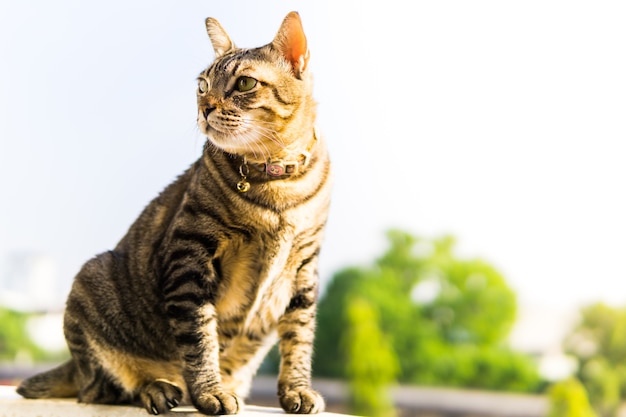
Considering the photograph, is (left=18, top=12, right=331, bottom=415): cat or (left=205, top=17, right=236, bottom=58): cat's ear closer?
(left=18, top=12, right=331, bottom=415): cat

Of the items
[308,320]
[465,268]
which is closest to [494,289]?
[465,268]

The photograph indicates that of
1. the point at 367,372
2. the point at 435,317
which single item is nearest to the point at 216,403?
the point at 367,372

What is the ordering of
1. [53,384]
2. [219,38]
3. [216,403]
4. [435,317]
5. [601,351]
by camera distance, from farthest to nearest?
[435,317], [601,351], [53,384], [219,38], [216,403]

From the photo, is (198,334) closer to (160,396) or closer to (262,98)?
(160,396)

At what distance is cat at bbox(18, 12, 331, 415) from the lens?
1600mm

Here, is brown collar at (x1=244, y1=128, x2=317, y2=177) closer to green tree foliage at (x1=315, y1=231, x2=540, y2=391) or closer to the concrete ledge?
the concrete ledge

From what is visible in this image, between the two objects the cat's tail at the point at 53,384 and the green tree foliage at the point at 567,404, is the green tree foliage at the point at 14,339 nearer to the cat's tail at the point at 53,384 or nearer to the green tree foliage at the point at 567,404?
the green tree foliage at the point at 567,404

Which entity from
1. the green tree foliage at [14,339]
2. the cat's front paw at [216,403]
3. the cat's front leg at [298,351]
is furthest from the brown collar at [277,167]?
the green tree foliage at [14,339]

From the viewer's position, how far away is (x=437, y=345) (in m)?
15.8

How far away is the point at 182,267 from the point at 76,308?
36cm

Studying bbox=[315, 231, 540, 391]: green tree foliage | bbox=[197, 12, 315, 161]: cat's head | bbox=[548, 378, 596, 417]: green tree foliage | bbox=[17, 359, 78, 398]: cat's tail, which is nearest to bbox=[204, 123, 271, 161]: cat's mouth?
bbox=[197, 12, 315, 161]: cat's head

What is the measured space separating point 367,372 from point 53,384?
8.74m

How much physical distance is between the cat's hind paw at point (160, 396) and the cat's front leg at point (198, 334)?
0.09 meters

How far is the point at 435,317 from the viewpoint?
54.4ft
